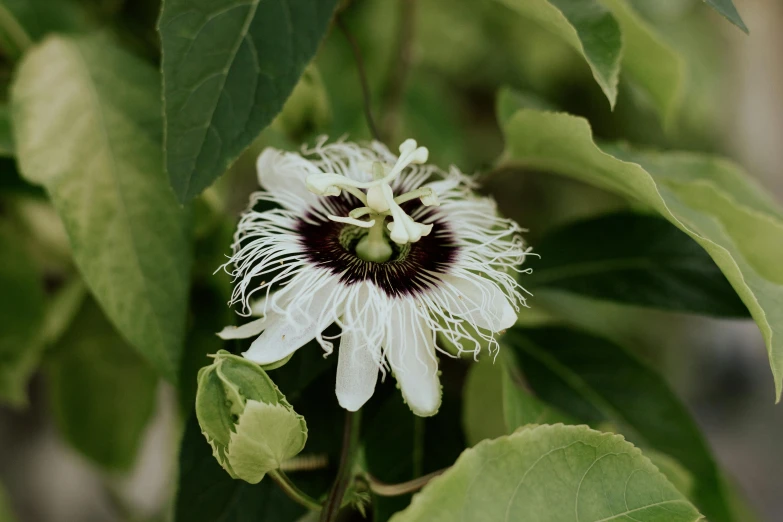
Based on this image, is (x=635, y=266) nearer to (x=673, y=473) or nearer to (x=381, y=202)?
(x=673, y=473)

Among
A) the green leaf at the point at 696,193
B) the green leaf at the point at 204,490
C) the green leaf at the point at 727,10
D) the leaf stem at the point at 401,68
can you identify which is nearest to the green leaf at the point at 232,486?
the green leaf at the point at 204,490

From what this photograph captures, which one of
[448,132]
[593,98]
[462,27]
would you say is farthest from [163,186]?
[593,98]

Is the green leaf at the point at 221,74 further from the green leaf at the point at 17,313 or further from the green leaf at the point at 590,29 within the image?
the green leaf at the point at 17,313

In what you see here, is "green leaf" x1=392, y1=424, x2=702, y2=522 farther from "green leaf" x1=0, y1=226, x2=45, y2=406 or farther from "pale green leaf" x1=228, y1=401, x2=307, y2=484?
"green leaf" x1=0, y1=226, x2=45, y2=406

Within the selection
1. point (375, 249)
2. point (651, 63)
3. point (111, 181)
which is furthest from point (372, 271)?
point (651, 63)

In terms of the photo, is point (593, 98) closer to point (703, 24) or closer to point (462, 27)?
point (703, 24)

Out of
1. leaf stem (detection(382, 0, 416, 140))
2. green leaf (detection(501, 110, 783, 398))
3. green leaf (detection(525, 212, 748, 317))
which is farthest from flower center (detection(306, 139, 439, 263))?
leaf stem (detection(382, 0, 416, 140))
